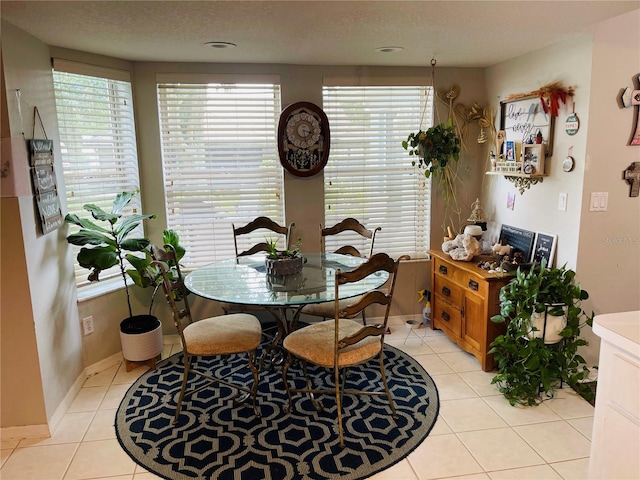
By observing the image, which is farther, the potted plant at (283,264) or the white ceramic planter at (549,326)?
the potted plant at (283,264)

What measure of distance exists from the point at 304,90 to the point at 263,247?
1326 millimetres

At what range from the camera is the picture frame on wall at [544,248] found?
300cm

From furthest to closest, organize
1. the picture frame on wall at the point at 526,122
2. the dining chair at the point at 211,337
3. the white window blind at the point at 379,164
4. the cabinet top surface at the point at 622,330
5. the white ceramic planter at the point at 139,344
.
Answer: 1. the white window blind at the point at 379,164
2. the white ceramic planter at the point at 139,344
3. the picture frame on wall at the point at 526,122
4. the dining chair at the point at 211,337
5. the cabinet top surface at the point at 622,330

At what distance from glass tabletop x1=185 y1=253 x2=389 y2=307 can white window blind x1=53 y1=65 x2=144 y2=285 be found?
103 centimetres

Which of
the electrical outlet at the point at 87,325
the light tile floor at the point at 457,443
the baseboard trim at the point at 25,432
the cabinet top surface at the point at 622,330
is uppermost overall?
the cabinet top surface at the point at 622,330

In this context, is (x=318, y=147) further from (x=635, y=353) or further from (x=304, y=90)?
(x=635, y=353)

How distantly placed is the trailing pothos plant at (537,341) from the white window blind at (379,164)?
135cm

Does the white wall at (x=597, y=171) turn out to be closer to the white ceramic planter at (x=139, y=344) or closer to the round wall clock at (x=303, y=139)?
the round wall clock at (x=303, y=139)

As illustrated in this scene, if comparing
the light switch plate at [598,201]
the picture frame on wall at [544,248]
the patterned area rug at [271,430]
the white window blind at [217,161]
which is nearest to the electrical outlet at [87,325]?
the patterned area rug at [271,430]

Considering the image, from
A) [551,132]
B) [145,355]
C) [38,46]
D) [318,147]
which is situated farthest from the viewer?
[318,147]

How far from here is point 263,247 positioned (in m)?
3.45

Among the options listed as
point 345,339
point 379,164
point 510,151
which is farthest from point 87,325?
point 510,151

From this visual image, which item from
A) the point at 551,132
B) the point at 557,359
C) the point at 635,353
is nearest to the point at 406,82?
the point at 551,132

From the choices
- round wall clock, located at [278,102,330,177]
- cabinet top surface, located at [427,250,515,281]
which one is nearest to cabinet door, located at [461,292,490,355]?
cabinet top surface, located at [427,250,515,281]
